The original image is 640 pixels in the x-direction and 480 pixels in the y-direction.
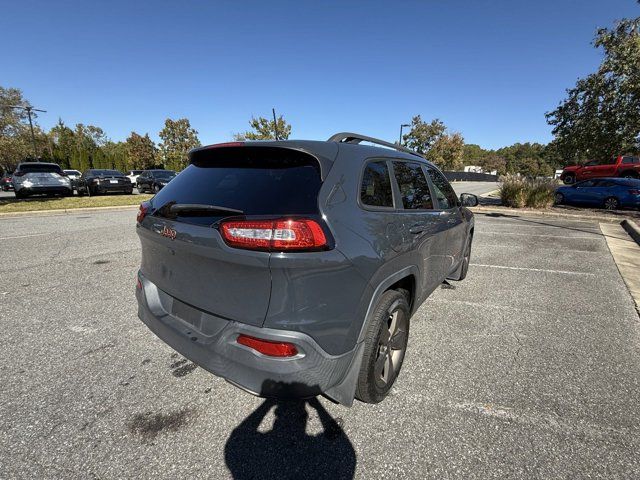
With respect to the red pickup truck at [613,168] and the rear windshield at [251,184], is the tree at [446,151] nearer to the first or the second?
the red pickup truck at [613,168]

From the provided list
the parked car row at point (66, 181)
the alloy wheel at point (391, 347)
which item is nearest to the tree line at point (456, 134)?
the parked car row at point (66, 181)

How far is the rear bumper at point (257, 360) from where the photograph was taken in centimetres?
168

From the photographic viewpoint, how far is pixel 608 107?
15406 mm

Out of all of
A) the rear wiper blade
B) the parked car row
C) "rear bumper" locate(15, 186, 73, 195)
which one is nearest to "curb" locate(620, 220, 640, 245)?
the rear wiper blade

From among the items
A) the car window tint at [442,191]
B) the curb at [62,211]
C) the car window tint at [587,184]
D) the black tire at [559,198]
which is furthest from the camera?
the black tire at [559,198]

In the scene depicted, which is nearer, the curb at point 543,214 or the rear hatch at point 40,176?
the curb at point 543,214

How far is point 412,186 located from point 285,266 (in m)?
1.72

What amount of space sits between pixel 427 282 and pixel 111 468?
2.64 m

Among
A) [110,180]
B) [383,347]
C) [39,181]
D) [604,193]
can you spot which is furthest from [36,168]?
[604,193]

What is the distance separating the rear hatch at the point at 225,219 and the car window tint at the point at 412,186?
1.01 metres

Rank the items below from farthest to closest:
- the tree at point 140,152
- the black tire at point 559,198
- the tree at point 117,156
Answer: the tree at point 140,152, the tree at point 117,156, the black tire at point 559,198

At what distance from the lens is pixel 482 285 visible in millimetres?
4855

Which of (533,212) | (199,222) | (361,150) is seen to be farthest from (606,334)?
(533,212)

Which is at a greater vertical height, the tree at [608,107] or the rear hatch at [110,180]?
the tree at [608,107]
